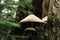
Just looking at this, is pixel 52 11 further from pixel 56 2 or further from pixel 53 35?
pixel 53 35

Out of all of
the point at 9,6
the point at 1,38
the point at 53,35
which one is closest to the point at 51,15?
the point at 53,35

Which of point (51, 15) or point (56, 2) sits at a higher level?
point (56, 2)

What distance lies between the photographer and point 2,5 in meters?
3.09

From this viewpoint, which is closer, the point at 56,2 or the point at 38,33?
the point at 56,2

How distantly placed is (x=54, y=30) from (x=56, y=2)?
0.48m

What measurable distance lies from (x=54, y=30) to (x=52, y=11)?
327 mm

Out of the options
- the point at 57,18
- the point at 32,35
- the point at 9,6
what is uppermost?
the point at 9,6

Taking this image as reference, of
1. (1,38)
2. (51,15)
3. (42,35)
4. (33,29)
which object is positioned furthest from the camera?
(33,29)

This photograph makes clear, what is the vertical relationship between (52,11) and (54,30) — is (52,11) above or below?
above

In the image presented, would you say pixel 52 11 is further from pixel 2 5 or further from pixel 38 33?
pixel 2 5

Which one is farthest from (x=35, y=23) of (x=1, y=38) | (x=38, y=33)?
(x=1, y=38)

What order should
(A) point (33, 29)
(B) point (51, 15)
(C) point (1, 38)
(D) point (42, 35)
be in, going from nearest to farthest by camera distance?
(C) point (1, 38)
(B) point (51, 15)
(D) point (42, 35)
(A) point (33, 29)

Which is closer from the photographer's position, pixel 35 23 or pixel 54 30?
pixel 54 30

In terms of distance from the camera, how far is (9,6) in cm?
319
